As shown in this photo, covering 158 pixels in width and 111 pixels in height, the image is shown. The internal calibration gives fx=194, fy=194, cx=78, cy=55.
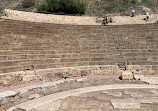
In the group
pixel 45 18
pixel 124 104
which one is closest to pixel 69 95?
pixel 124 104

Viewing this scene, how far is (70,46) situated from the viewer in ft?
41.7

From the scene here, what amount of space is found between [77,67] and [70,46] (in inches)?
90.6

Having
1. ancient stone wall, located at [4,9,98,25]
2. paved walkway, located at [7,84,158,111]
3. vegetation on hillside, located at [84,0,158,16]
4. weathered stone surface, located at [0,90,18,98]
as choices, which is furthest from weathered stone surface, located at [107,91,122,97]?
vegetation on hillside, located at [84,0,158,16]

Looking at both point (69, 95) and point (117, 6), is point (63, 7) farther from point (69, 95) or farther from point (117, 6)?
point (69, 95)

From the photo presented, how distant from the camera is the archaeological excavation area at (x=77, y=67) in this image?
6395 millimetres

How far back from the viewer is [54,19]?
16.9 m

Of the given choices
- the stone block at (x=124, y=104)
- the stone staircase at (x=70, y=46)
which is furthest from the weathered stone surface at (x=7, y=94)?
the stone block at (x=124, y=104)

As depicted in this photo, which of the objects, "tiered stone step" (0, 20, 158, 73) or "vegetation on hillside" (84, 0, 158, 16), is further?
"vegetation on hillside" (84, 0, 158, 16)

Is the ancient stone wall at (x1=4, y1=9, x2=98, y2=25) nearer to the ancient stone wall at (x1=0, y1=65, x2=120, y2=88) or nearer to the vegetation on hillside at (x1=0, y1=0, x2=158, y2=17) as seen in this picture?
the ancient stone wall at (x1=0, y1=65, x2=120, y2=88)

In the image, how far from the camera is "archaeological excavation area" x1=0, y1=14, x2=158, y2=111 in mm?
6395

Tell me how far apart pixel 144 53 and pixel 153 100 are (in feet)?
21.4

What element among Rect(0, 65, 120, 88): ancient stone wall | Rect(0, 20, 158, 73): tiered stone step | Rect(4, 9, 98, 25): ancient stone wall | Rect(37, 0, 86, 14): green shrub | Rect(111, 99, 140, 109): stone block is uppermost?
Rect(37, 0, 86, 14): green shrub

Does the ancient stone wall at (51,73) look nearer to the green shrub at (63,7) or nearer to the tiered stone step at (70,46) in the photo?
the tiered stone step at (70,46)

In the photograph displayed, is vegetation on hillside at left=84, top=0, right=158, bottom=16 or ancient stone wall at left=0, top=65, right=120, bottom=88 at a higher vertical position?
vegetation on hillside at left=84, top=0, right=158, bottom=16
